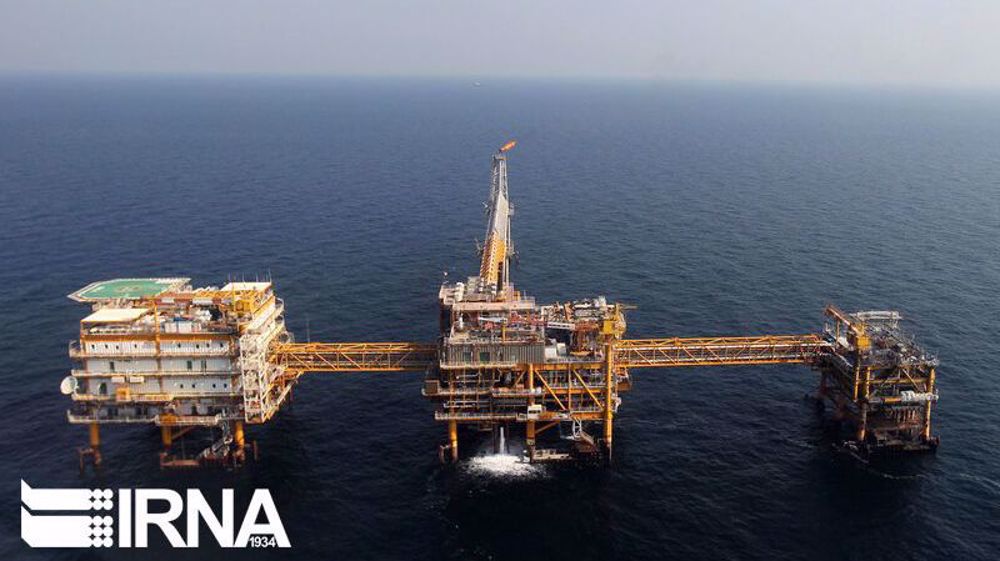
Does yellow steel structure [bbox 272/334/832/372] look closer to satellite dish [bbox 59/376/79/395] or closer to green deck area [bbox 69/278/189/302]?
green deck area [bbox 69/278/189/302]

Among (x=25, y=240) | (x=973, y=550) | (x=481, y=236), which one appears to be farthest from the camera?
(x=481, y=236)

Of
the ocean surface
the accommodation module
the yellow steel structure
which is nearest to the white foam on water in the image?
the ocean surface

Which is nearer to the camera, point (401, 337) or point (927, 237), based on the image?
point (401, 337)

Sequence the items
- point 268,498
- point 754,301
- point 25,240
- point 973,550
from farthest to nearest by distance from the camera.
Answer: point 25,240 < point 754,301 < point 268,498 < point 973,550

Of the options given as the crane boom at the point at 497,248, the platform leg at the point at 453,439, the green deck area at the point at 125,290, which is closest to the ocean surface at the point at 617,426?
the platform leg at the point at 453,439

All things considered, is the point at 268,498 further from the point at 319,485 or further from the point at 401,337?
the point at 401,337

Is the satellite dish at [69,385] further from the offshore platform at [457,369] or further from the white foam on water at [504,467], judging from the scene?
the white foam on water at [504,467]

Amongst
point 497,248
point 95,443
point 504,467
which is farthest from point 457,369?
point 497,248

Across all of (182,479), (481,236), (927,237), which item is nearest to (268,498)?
→ (182,479)
